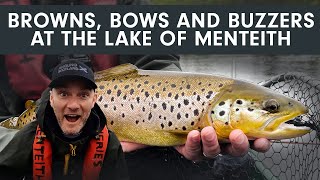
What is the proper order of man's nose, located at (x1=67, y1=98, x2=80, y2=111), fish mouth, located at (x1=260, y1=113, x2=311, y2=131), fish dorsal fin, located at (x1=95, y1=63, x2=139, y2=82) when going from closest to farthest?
man's nose, located at (x1=67, y1=98, x2=80, y2=111) → fish mouth, located at (x1=260, y1=113, x2=311, y2=131) → fish dorsal fin, located at (x1=95, y1=63, x2=139, y2=82)

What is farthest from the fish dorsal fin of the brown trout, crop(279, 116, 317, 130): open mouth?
crop(279, 116, 317, 130): open mouth

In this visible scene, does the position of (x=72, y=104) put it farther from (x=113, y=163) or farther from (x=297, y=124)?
(x=297, y=124)

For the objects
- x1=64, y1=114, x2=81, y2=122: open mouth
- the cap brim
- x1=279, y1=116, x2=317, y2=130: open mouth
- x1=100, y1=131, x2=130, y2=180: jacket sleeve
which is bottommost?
x1=100, y1=131, x2=130, y2=180: jacket sleeve

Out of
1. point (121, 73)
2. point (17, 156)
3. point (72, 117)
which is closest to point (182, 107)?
point (121, 73)

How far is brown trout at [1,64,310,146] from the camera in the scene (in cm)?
170

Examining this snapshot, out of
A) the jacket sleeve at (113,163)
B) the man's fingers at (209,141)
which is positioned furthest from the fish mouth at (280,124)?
the jacket sleeve at (113,163)

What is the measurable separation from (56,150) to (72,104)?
0.48 ft

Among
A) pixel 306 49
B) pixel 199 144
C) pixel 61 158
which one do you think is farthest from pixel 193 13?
pixel 61 158

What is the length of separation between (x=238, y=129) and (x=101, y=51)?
75 centimetres

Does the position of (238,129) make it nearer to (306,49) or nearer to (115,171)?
(115,171)

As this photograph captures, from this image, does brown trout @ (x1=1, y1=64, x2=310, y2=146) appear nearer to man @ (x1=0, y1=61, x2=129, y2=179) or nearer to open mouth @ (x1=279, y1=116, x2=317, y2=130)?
open mouth @ (x1=279, y1=116, x2=317, y2=130)

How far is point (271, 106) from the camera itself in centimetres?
169

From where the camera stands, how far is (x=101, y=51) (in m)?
2.30

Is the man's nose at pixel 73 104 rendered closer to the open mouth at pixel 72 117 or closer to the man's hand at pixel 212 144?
the open mouth at pixel 72 117
